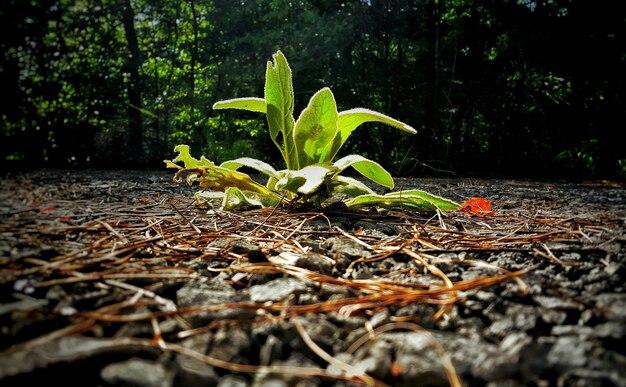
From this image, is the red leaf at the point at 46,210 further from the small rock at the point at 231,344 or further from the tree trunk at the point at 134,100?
the tree trunk at the point at 134,100

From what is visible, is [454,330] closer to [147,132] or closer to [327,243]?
[327,243]

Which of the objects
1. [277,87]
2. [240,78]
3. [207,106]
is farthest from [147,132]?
[277,87]

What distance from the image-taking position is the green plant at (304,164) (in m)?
1.66

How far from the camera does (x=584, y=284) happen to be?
0.84m

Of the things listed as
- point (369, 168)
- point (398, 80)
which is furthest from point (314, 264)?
point (398, 80)

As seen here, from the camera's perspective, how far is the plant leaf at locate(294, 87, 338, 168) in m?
1.65

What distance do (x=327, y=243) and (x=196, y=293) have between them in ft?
1.66

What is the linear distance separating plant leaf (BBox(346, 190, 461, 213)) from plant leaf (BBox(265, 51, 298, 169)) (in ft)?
1.23

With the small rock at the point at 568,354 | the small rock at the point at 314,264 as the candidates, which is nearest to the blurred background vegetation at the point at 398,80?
the small rock at the point at 314,264

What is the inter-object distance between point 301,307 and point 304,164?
1204 millimetres

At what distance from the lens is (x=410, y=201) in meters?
1.72

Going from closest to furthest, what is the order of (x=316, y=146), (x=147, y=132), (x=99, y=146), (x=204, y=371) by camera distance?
1. (x=204, y=371)
2. (x=316, y=146)
3. (x=99, y=146)
4. (x=147, y=132)

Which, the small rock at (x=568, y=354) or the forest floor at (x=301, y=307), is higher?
the small rock at (x=568, y=354)

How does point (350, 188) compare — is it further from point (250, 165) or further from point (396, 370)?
point (396, 370)
